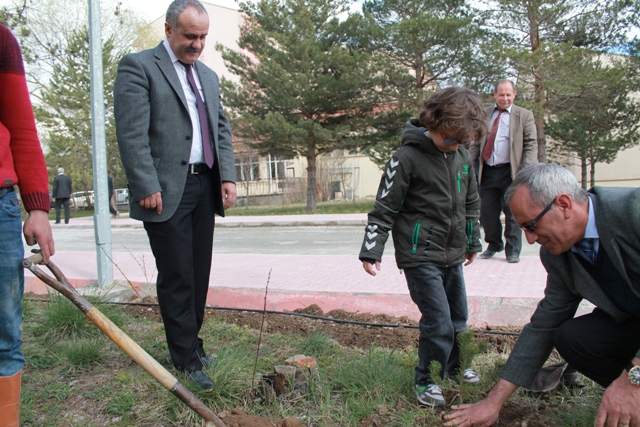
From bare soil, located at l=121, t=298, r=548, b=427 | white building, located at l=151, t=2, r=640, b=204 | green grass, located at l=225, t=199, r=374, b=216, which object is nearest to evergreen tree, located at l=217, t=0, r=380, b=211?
green grass, located at l=225, t=199, r=374, b=216

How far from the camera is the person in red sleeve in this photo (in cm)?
208

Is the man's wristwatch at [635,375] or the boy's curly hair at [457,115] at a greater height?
the boy's curly hair at [457,115]

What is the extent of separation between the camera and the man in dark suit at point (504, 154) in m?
5.97

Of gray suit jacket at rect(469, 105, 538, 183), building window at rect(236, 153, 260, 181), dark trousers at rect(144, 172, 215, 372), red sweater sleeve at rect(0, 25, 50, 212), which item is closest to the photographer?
red sweater sleeve at rect(0, 25, 50, 212)

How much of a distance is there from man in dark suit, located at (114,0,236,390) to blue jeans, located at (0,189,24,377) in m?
0.75

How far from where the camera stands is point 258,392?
2.69 m

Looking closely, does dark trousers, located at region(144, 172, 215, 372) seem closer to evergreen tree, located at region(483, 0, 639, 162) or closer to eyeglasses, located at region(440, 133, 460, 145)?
eyeglasses, located at region(440, 133, 460, 145)

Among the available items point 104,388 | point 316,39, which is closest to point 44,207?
point 104,388

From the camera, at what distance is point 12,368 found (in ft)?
7.07

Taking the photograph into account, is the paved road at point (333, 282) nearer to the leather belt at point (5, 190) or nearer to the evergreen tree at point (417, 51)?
the leather belt at point (5, 190)

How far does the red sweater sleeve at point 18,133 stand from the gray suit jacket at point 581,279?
7.08ft

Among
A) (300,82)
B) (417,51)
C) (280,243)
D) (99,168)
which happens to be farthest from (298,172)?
(99,168)

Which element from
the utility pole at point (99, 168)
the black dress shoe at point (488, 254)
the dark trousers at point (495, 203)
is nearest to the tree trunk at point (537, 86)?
the black dress shoe at point (488, 254)

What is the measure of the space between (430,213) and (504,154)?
3.60 meters
